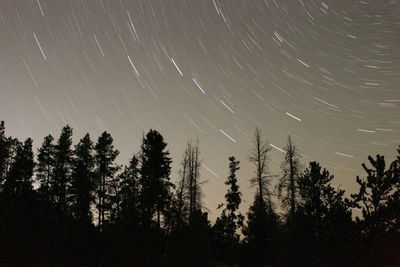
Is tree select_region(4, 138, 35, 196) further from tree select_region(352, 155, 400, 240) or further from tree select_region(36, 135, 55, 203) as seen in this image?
tree select_region(352, 155, 400, 240)

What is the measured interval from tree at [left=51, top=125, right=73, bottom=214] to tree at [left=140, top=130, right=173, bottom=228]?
46.5 feet

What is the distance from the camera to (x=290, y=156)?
3234 cm

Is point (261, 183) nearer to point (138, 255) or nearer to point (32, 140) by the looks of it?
point (138, 255)

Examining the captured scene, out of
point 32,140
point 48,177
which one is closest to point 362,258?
point 48,177

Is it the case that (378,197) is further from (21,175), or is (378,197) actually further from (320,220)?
(21,175)

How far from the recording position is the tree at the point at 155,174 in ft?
103

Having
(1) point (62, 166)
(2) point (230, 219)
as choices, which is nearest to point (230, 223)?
(2) point (230, 219)

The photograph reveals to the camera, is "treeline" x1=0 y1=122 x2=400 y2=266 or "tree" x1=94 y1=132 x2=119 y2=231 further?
"tree" x1=94 y1=132 x2=119 y2=231

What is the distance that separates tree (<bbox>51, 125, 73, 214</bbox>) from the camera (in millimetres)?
41841

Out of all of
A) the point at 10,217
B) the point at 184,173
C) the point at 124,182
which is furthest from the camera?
the point at 124,182

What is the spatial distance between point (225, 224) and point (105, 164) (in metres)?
16.3

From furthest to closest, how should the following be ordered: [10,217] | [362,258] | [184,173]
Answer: [184,173] < [10,217] < [362,258]

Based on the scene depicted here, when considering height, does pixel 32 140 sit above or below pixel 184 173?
above

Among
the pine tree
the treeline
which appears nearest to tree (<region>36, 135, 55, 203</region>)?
the treeline
